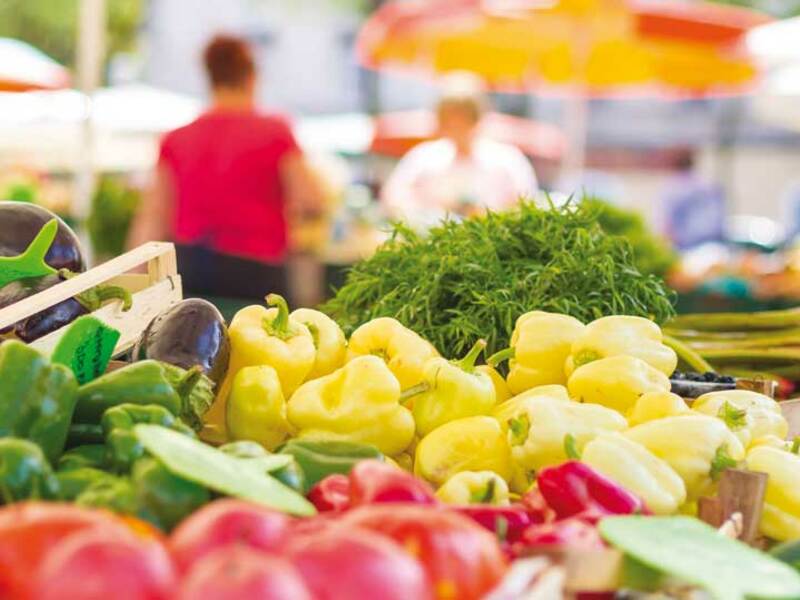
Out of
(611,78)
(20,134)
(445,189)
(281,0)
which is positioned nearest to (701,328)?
(445,189)

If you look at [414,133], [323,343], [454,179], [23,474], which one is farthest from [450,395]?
[414,133]

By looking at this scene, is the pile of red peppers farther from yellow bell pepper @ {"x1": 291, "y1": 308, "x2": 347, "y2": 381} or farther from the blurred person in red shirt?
the blurred person in red shirt

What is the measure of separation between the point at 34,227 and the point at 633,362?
3.60 feet

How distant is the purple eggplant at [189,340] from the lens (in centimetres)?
188

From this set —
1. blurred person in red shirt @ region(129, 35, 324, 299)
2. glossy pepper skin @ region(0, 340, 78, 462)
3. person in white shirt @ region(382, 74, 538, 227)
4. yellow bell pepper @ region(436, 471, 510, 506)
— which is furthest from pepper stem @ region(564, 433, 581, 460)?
person in white shirt @ region(382, 74, 538, 227)

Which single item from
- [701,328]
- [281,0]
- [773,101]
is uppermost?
[281,0]

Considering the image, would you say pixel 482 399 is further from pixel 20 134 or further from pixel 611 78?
pixel 20 134

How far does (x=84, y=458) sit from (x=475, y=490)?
1.75 ft

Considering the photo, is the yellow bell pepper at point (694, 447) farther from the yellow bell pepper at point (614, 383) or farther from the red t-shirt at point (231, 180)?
the red t-shirt at point (231, 180)

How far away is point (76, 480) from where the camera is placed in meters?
1.36

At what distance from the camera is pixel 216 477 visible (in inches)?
50.1

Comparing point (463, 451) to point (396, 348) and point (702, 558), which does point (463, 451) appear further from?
point (702, 558)

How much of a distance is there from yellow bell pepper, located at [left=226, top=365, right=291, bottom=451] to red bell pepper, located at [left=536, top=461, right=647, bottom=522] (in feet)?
1.73

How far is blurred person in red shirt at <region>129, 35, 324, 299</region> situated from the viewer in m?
4.60
